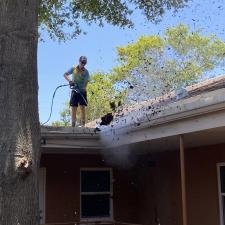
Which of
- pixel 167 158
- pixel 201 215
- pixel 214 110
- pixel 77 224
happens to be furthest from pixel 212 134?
pixel 77 224

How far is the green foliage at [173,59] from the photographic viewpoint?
3195 centimetres

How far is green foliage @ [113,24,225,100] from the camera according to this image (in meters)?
32.0

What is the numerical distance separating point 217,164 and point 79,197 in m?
3.63

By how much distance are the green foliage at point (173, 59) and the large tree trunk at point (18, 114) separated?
26.1 meters

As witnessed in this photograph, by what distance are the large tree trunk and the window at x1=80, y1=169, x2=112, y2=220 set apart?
23.6ft

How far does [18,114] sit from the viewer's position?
16.5ft

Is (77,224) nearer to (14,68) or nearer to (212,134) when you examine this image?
(212,134)

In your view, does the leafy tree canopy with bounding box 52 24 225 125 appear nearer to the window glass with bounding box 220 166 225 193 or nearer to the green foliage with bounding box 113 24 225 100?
the green foliage with bounding box 113 24 225 100

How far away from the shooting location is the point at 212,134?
8133 millimetres

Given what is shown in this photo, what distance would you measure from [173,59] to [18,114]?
1124 inches

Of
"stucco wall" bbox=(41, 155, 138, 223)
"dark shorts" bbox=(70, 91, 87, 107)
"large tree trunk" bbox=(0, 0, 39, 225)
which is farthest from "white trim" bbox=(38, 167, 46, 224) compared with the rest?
"large tree trunk" bbox=(0, 0, 39, 225)

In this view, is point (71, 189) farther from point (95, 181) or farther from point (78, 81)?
point (78, 81)

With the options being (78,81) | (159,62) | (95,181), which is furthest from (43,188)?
(159,62)

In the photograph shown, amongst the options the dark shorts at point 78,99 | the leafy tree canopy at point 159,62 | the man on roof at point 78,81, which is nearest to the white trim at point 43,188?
the man on roof at point 78,81
